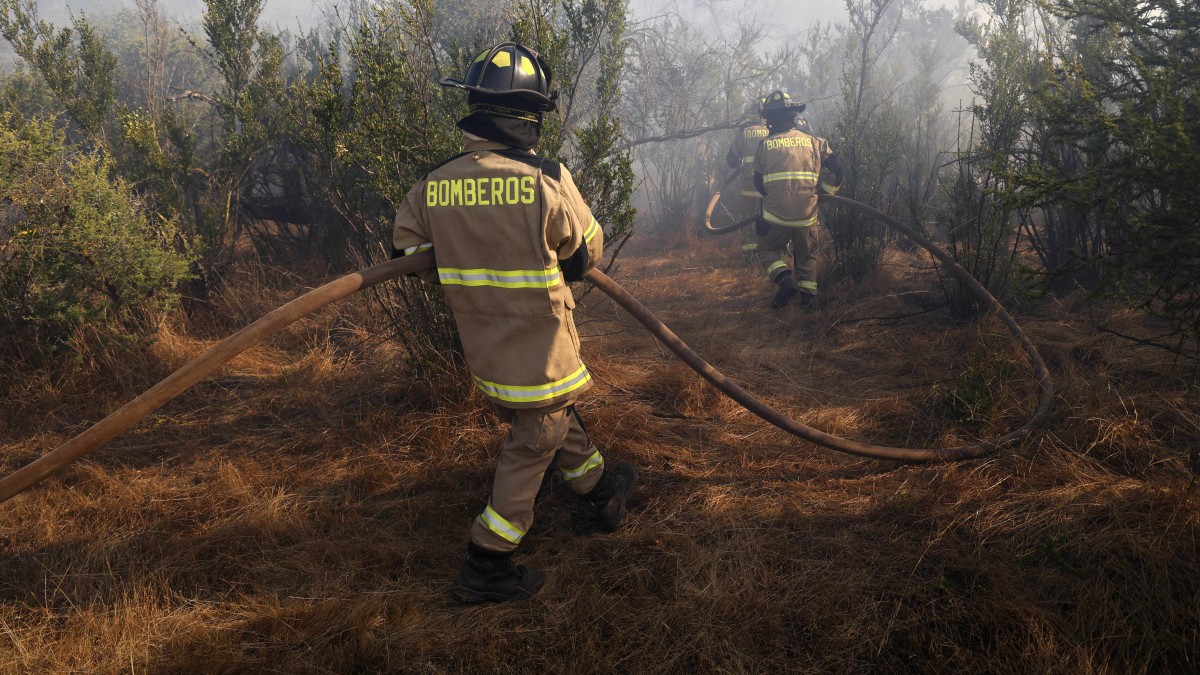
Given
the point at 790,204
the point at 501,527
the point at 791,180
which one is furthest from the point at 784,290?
the point at 501,527

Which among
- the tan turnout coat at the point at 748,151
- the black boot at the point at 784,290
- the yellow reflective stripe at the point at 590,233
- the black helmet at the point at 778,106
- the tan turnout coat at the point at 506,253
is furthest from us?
the tan turnout coat at the point at 748,151

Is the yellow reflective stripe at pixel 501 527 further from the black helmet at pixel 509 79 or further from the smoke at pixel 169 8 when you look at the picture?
Result: the smoke at pixel 169 8

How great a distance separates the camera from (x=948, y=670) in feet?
6.07

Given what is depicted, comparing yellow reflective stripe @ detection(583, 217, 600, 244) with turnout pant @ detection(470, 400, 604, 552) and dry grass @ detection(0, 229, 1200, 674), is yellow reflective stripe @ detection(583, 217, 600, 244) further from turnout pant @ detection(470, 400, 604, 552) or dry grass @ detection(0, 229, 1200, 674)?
dry grass @ detection(0, 229, 1200, 674)

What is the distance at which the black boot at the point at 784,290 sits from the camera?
19.8ft

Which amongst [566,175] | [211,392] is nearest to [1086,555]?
[566,175]

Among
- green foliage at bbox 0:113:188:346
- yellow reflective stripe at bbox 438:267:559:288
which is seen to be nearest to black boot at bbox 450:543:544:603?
yellow reflective stripe at bbox 438:267:559:288

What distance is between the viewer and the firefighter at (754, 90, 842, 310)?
6120mm

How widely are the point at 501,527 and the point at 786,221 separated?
4.87 m

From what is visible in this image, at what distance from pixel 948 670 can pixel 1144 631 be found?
552mm

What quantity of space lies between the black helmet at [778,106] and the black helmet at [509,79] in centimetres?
486

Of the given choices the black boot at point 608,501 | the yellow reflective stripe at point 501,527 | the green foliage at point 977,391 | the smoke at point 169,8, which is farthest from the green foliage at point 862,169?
the smoke at point 169,8

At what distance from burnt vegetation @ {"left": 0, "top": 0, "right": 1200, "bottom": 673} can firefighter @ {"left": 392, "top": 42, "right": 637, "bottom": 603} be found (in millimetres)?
290

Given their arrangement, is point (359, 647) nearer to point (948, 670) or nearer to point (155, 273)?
point (948, 670)
